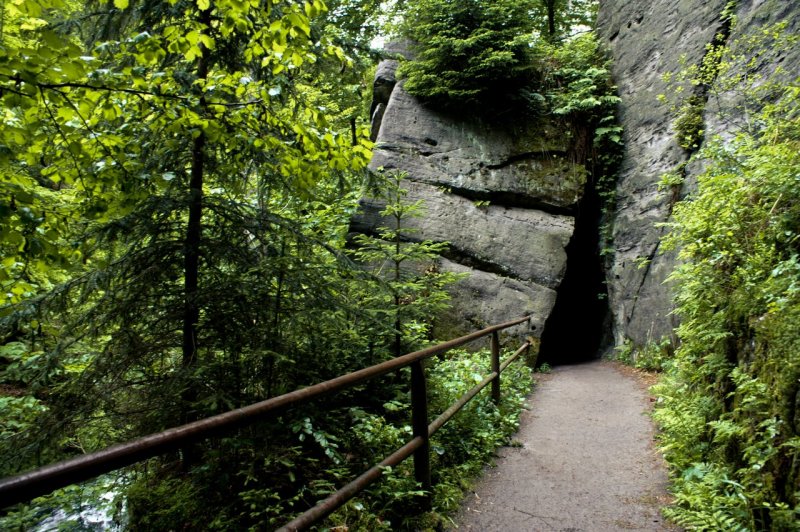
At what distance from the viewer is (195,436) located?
1477 mm

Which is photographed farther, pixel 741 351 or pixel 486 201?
pixel 486 201

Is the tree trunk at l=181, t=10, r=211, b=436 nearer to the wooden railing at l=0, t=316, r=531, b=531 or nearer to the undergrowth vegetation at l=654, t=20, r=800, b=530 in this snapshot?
the wooden railing at l=0, t=316, r=531, b=531

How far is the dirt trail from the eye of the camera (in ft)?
10.8

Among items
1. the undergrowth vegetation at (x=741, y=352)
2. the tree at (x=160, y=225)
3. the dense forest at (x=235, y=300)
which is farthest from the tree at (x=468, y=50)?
the tree at (x=160, y=225)

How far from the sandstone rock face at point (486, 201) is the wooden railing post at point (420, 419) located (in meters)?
6.60

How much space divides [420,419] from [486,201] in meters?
8.68

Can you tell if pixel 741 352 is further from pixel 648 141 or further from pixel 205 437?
pixel 648 141

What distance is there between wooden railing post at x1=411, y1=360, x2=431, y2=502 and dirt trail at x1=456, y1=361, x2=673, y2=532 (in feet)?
1.52

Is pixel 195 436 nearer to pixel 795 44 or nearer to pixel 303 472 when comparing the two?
pixel 303 472

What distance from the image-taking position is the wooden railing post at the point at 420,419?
10.1 feet

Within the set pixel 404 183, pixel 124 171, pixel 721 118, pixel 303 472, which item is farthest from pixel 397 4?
pixel 303 472

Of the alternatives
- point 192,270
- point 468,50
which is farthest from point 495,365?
point 468,50

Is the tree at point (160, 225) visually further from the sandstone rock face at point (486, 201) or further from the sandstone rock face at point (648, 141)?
the sandstone rock face at point (648, 141)

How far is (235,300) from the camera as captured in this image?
3633 mm
